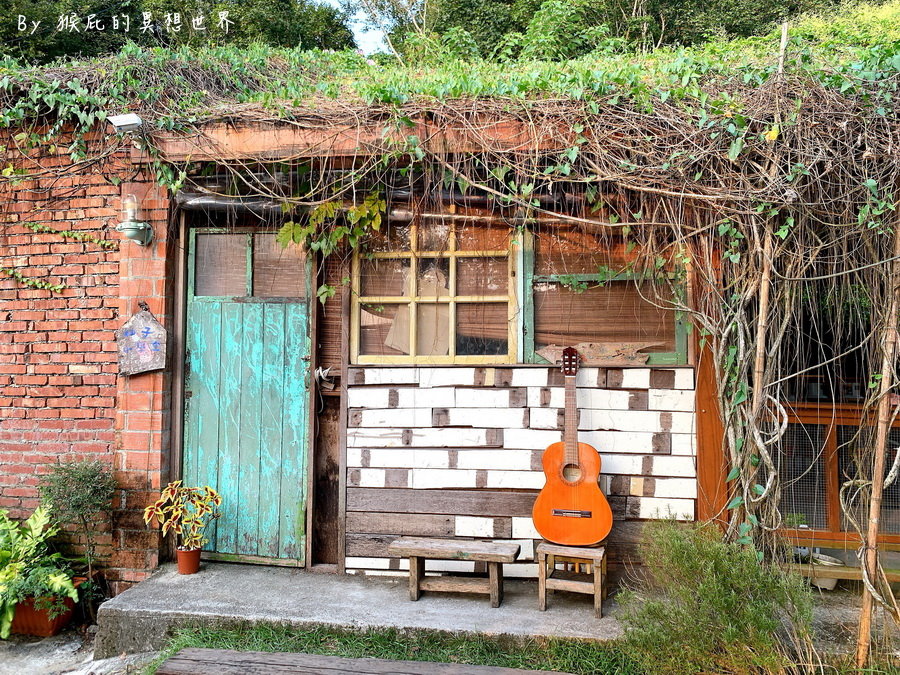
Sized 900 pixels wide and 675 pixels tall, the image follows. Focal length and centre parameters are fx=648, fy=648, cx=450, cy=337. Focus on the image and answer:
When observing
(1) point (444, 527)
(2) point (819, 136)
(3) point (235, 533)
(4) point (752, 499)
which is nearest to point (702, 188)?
(2) point (819, 136)

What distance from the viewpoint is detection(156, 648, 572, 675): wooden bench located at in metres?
2.81

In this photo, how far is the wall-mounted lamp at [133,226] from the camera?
4582mm

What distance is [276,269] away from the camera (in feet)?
15.9

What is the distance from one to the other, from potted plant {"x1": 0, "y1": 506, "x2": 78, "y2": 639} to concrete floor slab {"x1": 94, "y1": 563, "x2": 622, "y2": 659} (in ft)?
1.50

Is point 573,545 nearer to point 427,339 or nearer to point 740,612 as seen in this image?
point 740,612

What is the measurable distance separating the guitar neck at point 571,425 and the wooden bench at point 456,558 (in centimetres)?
67

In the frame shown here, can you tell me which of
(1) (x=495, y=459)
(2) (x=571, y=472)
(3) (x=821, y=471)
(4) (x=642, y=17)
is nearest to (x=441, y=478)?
(1) (x=495, y=459)

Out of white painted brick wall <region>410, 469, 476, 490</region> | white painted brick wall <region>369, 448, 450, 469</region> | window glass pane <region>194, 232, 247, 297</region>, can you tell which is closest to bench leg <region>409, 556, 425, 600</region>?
white painted brick wall <region>410, 469, 476, 490</region>

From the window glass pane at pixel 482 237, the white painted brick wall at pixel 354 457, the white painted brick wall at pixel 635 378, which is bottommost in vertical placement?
the white painted brick wall at pixel 354 457

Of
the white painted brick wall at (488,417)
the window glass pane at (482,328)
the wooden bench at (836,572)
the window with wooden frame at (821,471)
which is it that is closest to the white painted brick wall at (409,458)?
the white painted brick wall at (488,417)

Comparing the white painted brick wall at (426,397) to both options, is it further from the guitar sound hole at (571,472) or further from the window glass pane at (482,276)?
the guitar sound hole at (571,472)

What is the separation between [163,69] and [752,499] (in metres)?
5.17

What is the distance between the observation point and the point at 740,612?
2867mm

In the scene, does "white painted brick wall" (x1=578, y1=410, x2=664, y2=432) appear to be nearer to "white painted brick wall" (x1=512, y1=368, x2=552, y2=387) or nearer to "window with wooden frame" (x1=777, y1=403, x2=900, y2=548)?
"white painted brick wall" (x1=512, y1=368, x2=552, y2=387)
